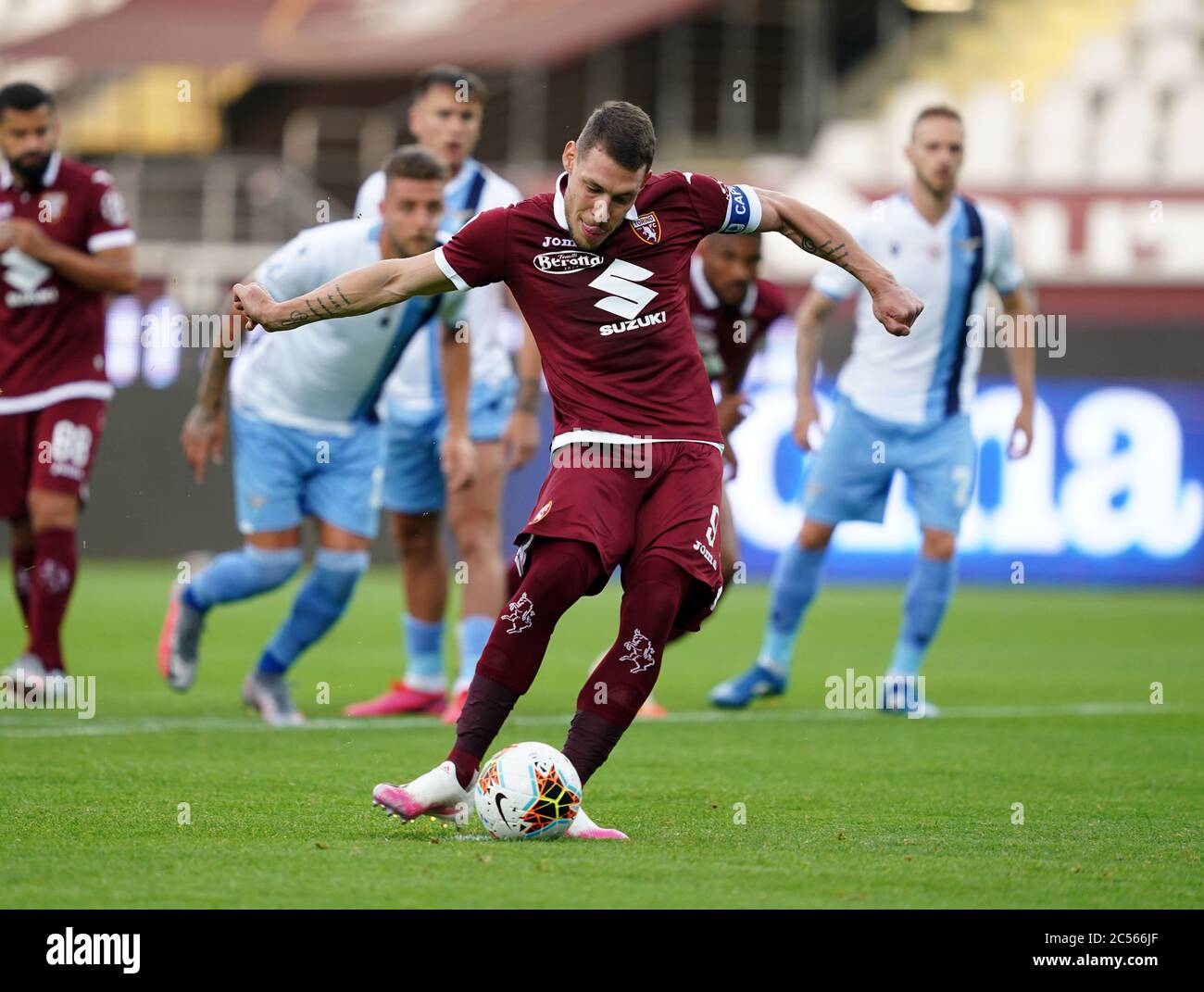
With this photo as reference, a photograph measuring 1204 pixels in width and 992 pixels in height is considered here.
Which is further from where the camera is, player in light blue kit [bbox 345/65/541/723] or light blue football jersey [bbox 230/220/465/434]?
player in light blue kit [bbox 345/65/541/723]

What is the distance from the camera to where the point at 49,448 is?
335 inches

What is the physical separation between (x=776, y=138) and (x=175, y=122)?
27.6ft

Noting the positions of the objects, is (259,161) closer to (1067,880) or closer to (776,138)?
(776,138)

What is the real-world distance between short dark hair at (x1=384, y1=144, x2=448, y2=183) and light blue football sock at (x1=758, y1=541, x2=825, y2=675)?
264 centimetres

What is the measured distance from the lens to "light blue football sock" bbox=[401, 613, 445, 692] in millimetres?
8703

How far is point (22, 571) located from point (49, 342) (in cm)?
104

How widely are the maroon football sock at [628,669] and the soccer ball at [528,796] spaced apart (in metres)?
0.16

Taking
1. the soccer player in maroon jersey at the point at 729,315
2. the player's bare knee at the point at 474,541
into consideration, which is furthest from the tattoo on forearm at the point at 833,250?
the player's bare knee at the point at 474,541

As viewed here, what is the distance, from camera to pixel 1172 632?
1314cm

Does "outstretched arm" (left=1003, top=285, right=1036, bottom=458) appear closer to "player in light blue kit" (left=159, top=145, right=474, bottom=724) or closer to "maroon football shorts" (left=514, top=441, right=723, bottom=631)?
"player in light blue kit" (left=159, top=145, right=474, bottom=724)

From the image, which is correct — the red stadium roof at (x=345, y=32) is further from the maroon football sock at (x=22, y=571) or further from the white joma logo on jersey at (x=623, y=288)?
the white joma logo on jersey at (x=623, y=288)

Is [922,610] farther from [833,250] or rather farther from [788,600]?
[833,250]

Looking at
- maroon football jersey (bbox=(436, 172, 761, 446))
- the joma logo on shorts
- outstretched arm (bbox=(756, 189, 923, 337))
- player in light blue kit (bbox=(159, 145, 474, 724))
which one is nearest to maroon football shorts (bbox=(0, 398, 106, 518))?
player in light blue kit (bbox=(159, 145, 474, 724))

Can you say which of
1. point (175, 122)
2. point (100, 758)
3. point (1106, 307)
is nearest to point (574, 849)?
point (100, 758)
